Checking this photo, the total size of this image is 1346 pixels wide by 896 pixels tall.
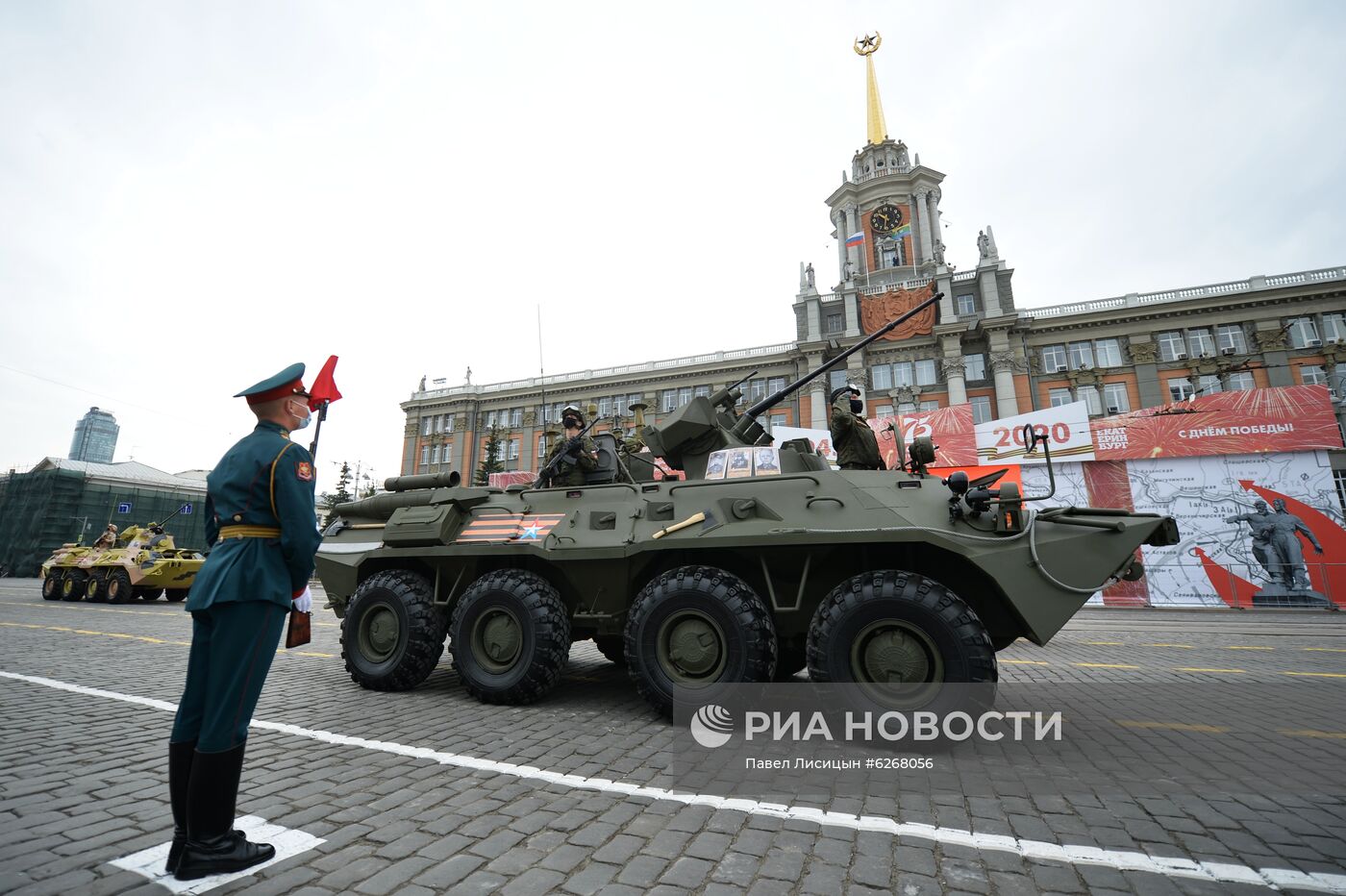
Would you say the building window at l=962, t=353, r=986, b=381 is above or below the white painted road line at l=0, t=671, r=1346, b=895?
above

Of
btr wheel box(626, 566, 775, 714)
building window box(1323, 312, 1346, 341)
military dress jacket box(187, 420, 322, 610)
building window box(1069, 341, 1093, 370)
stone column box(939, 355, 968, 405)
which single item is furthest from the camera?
stone column box(939, 355, 968, 405)

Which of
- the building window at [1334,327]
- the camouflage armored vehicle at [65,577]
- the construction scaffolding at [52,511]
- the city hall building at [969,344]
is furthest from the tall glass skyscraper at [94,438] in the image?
the building window at [1334,327]

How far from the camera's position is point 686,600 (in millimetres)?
4258

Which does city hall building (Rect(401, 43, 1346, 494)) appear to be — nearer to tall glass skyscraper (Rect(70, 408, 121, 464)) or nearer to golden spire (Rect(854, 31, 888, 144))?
golden spire (Rect(854, 31, 888, 144))

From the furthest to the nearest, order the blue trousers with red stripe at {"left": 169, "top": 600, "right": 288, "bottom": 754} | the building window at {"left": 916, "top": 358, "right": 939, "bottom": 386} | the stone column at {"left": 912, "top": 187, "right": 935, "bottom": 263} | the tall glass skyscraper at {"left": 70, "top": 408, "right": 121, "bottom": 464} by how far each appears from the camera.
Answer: the tall glass skyscraper at {"left": 70, "top": 408, "right": 121, "bottom": 464}, the stone column at {"left": 912, "top": 187, "right": 935, "bottom": 263}, the building window at {"left": 916, "top": 358, "right": 939, "bottom": 386}, the blue trousers with red stripe at {"left": 169, "top": 600, "right": 288, "bottom": 754}

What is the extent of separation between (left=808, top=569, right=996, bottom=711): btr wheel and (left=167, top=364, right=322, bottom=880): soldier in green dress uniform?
2853 mm

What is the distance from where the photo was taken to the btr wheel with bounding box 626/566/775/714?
404cm

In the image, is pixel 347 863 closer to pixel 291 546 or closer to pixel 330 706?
pixel 291 546

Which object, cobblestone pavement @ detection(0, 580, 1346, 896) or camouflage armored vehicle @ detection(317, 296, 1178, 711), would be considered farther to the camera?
camouflage armored vehicle @ detection(317, 296, 1178, 711)

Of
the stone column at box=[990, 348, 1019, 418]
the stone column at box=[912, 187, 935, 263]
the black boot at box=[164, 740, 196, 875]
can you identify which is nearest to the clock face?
the stone column at box=[912, 187, 935, 263]

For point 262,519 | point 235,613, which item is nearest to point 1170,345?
point 262,519

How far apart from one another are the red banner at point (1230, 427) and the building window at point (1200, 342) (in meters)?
24.6

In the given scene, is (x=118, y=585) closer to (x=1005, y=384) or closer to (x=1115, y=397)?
(x=1005, y=384)

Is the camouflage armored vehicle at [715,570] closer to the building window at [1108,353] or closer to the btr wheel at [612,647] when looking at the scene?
the btr wheel at [612,647]
